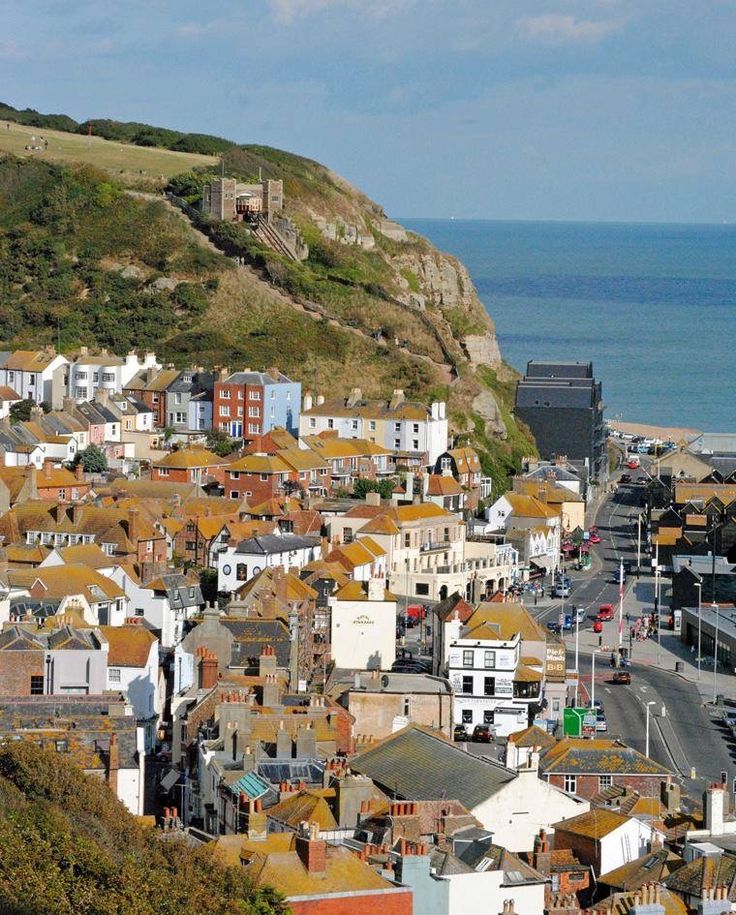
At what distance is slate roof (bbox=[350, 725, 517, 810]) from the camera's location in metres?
34.2

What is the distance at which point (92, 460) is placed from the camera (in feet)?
259

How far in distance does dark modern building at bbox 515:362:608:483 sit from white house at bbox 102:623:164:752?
54472 millimetres

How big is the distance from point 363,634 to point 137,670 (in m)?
10.6

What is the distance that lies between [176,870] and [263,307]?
78.0 metres

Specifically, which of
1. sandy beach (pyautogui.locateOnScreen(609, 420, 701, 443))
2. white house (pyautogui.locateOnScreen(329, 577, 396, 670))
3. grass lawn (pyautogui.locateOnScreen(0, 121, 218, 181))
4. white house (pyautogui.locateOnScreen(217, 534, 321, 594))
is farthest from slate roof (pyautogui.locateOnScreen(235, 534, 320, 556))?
sandy beach (pyautogui.locateOnScreen(609, 420, 701, 443))

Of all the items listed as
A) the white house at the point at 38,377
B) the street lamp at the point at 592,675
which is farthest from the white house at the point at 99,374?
the street lamp at the point at 592,675

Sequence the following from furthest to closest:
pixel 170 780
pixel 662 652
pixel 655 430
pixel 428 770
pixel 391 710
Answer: pixel 655 430
pixel 662 652
pixel 391 710
pixel 170 780
pixel 428 770

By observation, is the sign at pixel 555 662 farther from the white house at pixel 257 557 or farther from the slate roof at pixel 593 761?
the slate roof at pixel 593 761

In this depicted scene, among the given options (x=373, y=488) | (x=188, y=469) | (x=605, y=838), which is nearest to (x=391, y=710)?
(x=605, y=838)

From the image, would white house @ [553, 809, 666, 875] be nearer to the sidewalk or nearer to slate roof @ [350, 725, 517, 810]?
slate roof @ [350, 725, 517, 810]

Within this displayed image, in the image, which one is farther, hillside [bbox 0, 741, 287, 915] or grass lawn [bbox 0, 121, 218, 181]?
grass lawn [bbox 0, 121, 218, 181]

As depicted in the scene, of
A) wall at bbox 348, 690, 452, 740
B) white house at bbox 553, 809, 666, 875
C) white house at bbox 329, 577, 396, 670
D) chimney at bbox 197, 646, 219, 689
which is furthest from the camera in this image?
white house at bbox 329, 577, 396, 670

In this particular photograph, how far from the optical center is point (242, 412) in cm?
8856

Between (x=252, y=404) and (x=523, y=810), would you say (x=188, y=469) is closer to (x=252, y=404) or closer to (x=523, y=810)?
(x=252, y=404)
